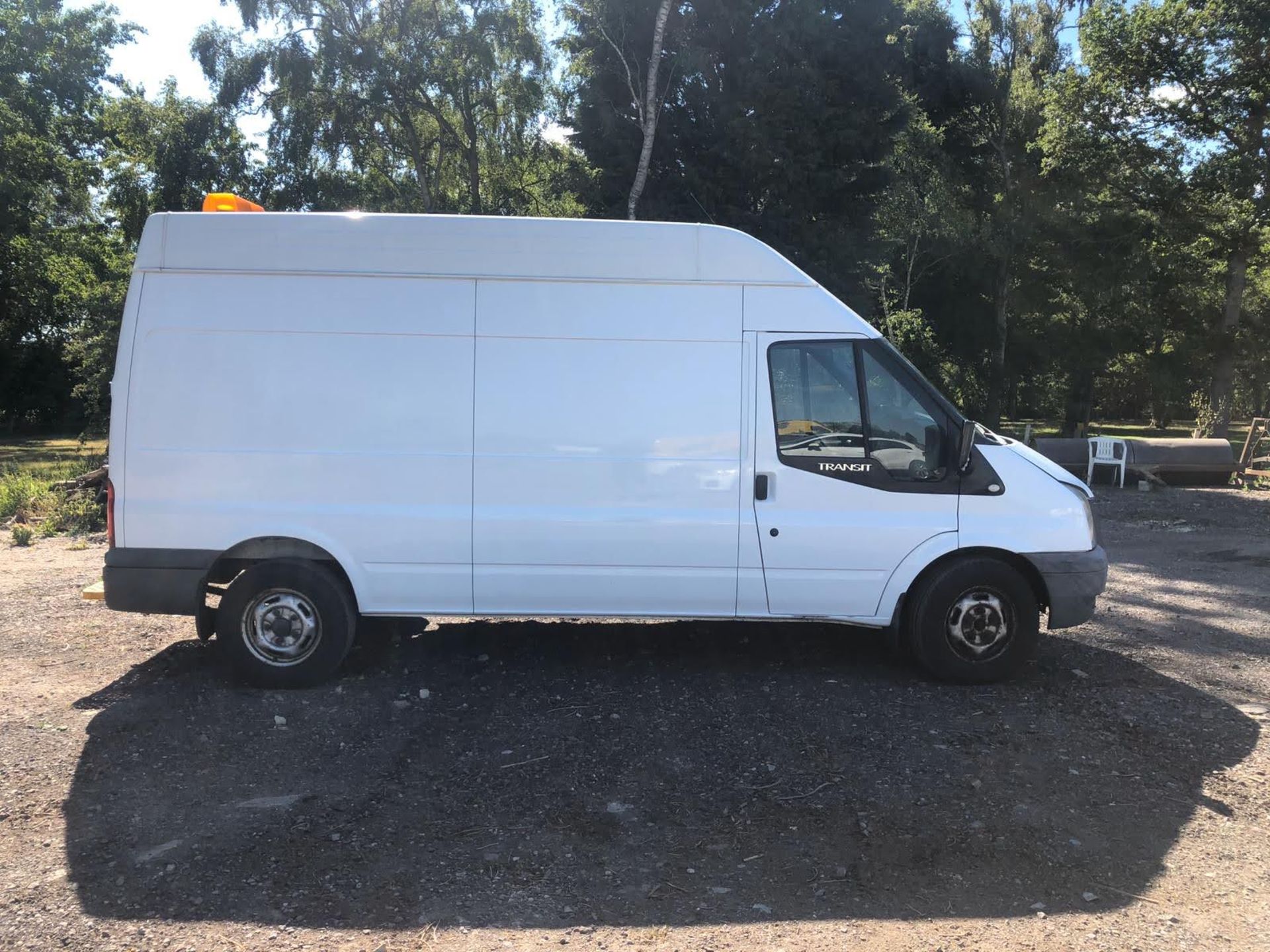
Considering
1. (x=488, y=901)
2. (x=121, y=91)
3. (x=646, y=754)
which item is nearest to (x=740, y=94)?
(x=646, y=754)

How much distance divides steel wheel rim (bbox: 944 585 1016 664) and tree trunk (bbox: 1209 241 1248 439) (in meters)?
21.6

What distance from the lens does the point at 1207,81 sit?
68.1 feet

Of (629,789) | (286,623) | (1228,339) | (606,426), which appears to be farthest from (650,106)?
(1228,339)

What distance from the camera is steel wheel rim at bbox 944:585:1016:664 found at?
5.38 m

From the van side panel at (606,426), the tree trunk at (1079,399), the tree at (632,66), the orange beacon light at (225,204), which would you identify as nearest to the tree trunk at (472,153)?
the tree at (632,66)

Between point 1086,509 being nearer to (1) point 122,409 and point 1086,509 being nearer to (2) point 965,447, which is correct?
(2) point 965,447

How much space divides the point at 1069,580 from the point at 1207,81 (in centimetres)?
2109

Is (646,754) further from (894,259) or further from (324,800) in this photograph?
(894,259)

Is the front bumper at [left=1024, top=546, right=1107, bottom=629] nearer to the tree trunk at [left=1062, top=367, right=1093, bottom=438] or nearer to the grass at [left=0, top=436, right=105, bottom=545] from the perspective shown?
the grass at [left=0, top=436, right=105, bottom=545]

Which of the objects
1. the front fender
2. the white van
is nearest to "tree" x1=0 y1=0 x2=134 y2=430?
the white van

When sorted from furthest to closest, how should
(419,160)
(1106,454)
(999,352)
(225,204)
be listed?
(999,352) → (419,160) → (1106,454) → (225,204)

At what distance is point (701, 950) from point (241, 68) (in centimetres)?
2413

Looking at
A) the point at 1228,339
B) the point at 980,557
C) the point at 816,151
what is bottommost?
the point at 980,557

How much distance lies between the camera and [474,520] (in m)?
5.23
